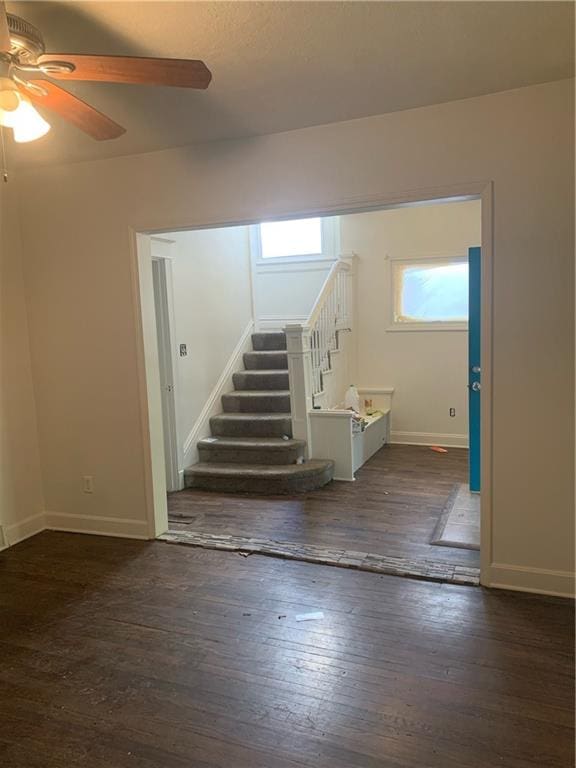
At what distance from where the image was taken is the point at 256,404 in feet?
18.0

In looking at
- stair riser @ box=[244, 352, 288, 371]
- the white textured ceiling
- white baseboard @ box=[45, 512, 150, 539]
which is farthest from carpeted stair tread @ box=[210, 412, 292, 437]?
the white textured ceiling

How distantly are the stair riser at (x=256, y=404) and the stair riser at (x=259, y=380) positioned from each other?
26 centimetres

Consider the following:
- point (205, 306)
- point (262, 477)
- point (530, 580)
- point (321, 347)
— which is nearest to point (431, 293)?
point (321, 347)

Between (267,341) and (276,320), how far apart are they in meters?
0.62

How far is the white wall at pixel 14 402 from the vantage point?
3701mm

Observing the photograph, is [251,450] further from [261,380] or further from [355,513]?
[355,513]

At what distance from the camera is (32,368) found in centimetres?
392

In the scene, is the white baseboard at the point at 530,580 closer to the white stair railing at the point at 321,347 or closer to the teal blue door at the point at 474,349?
the teal blue door at the point at 474,349

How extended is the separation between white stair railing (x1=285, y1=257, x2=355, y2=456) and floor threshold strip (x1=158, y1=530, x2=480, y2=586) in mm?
1555

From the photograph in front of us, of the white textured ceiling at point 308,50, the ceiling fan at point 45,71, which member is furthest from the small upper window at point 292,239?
the ceiling fan at point 45,71

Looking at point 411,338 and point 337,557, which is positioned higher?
point 411,338

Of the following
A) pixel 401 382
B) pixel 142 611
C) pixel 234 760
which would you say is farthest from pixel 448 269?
pixel 234 760

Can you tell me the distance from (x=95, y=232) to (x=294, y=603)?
2.69 metres

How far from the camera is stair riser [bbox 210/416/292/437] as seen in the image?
5.12 meters
